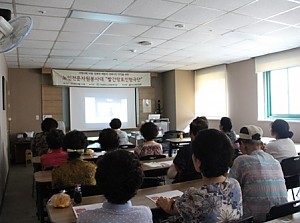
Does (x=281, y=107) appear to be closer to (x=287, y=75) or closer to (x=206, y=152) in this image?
(x=287, y=75)

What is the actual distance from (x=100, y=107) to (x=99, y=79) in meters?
0.87

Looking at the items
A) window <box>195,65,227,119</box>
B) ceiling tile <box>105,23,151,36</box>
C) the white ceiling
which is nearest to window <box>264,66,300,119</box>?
the white ceiling

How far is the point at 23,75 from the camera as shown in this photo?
26.8ft

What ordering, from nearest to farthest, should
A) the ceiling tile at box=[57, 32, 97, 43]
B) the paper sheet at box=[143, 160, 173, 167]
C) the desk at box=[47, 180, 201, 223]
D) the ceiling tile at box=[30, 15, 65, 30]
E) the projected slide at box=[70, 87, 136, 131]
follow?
1. the desk at box=[47, 180, 201, 223]
2. the paper sheet at box=[143, 160, 173, 167]
3. the ceiling tile at box=[30, 15, 65, 30]
4. the ceiling tile at box=[57, 32, 97, 43]
5. the projected slide at box=[70, 87, 136, 131]

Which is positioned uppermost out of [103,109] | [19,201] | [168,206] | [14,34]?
[14,34]

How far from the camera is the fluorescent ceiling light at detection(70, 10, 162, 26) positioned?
383 cm

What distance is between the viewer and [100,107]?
902cm

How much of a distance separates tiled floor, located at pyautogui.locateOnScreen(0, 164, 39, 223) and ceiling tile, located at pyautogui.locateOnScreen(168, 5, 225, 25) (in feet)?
10.7

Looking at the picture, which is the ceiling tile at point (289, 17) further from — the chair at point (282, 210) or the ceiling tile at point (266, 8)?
the chair at point (282, 210)

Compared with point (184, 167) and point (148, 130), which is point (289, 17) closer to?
point (148, 130)

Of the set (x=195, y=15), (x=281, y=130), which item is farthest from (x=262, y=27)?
(x=281, y=130)

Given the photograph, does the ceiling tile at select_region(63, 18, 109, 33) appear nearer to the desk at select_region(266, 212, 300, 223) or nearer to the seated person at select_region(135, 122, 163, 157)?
the seated person at select_region(135, 122, 163, 157)

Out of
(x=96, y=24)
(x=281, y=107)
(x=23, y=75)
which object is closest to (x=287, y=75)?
(x=281, y=107)

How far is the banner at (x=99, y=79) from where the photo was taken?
8312 millimetres
